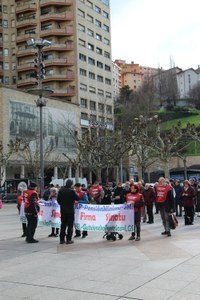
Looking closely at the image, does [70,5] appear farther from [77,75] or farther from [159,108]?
[159,108]

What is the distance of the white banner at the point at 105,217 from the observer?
12.5m

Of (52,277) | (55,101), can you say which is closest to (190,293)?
(52,277)

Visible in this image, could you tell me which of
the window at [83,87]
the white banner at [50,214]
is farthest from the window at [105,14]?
the white banner at [50,214]

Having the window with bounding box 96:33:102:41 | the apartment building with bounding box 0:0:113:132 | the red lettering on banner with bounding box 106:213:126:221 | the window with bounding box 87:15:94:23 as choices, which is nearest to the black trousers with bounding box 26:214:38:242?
the red lettering on banner with bounding box 106:213:126:221

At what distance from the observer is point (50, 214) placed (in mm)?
14352

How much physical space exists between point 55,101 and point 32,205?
5291 cm

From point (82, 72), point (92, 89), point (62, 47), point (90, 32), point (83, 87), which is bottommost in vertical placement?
point (83, 87)

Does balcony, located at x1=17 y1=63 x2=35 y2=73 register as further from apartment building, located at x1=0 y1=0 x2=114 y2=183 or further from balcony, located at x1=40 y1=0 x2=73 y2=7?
balcony, located at x1=40 y1=0 x2=73 y2=7

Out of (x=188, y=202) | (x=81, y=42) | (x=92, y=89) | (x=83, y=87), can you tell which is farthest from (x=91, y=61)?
(x=188, y=202)

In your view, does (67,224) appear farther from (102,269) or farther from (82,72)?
(82,72)

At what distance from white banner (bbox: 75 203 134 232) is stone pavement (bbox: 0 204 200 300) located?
396mm

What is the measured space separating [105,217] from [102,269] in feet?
14.5

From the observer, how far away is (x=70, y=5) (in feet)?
245

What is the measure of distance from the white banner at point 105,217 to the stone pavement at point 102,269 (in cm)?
40
